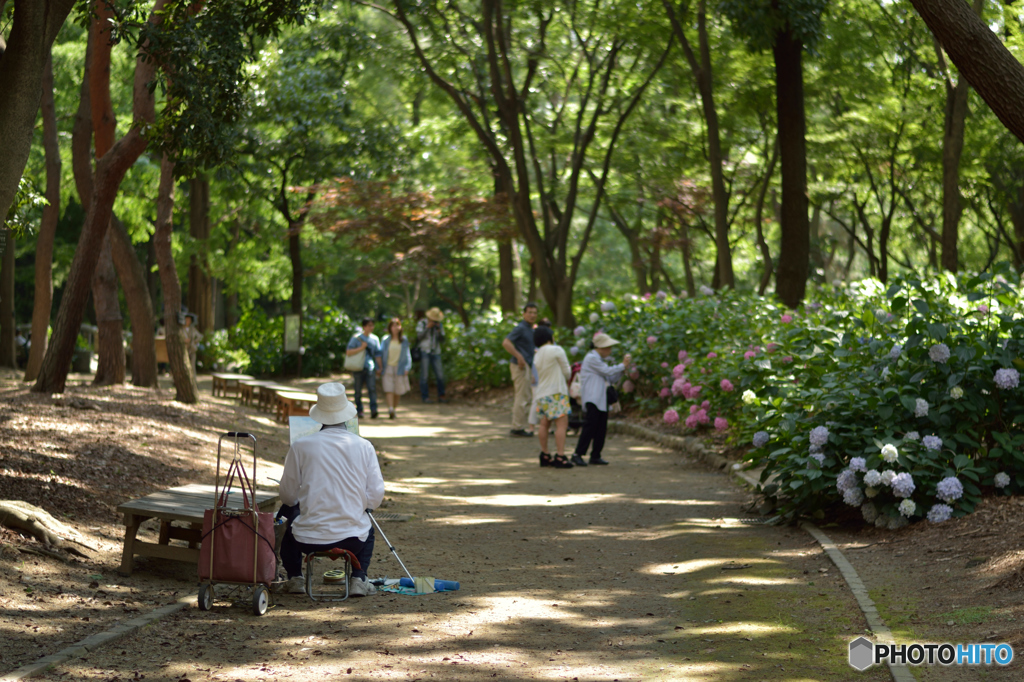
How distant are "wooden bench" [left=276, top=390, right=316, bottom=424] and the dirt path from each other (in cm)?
576

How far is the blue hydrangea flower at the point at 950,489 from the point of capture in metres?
7.03

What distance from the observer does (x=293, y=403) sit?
15219mm

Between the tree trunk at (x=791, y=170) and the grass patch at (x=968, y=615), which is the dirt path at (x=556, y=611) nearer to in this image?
the grass patch at (x=968, y=615)

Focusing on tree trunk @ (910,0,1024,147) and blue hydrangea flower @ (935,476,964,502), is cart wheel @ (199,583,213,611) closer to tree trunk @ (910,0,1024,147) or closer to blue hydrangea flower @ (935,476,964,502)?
blue hydrangea flower @ (935,476,964,502)

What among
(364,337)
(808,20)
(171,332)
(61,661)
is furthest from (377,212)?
(61,661)

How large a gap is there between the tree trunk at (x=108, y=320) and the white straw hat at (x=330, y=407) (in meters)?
11.2

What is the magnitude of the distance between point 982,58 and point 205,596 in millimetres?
5718

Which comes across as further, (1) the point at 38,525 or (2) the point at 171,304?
(2) the point at 171,304

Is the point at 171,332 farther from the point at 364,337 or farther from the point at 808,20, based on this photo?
the point at 808,20

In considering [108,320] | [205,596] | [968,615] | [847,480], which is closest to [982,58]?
[847,480]

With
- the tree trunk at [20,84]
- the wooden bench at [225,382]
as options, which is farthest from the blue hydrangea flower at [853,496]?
the wooden bench at [225,382]

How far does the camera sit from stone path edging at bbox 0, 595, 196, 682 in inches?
169

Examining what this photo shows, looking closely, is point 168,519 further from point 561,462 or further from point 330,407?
point 561,462

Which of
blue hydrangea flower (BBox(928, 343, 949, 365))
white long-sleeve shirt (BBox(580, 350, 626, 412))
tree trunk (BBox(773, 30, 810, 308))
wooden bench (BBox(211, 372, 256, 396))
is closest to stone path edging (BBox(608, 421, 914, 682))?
white long-sleeve shirt (BBox(580, 350, 626, 412))
